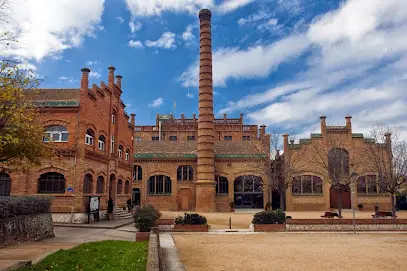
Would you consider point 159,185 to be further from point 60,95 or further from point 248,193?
point 60,95

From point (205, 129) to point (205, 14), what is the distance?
13.2 meters

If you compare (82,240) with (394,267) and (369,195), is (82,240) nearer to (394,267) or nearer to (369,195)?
(394,267)

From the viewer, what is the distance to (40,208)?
16.2 m

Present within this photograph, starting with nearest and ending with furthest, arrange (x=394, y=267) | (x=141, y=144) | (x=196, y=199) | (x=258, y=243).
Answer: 1. (x=394, y=267)
2. (x=258, y=243)
3. (x=196, y=199)
4. (x=141, y=144)

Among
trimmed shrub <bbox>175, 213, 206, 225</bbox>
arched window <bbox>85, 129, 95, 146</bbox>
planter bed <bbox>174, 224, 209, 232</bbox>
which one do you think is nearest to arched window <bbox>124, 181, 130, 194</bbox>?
arched window <bbox>85, 129, 95, 146</bbox>

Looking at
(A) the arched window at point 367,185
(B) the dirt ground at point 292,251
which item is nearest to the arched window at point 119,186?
(B) the dirt ground at point 292,251

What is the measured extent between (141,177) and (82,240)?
2632cm

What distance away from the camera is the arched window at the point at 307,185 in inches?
1580

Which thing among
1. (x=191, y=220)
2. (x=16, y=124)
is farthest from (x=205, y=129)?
(x=16, y=124)

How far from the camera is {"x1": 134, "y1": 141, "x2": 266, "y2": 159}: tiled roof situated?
40625 millimetres

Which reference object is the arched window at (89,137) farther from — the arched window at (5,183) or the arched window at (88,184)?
the arched window at (5,183)

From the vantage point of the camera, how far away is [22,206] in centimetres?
1470

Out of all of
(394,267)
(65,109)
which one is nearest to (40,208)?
(65,109)

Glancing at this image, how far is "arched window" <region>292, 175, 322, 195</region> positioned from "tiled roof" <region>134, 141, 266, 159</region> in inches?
215
